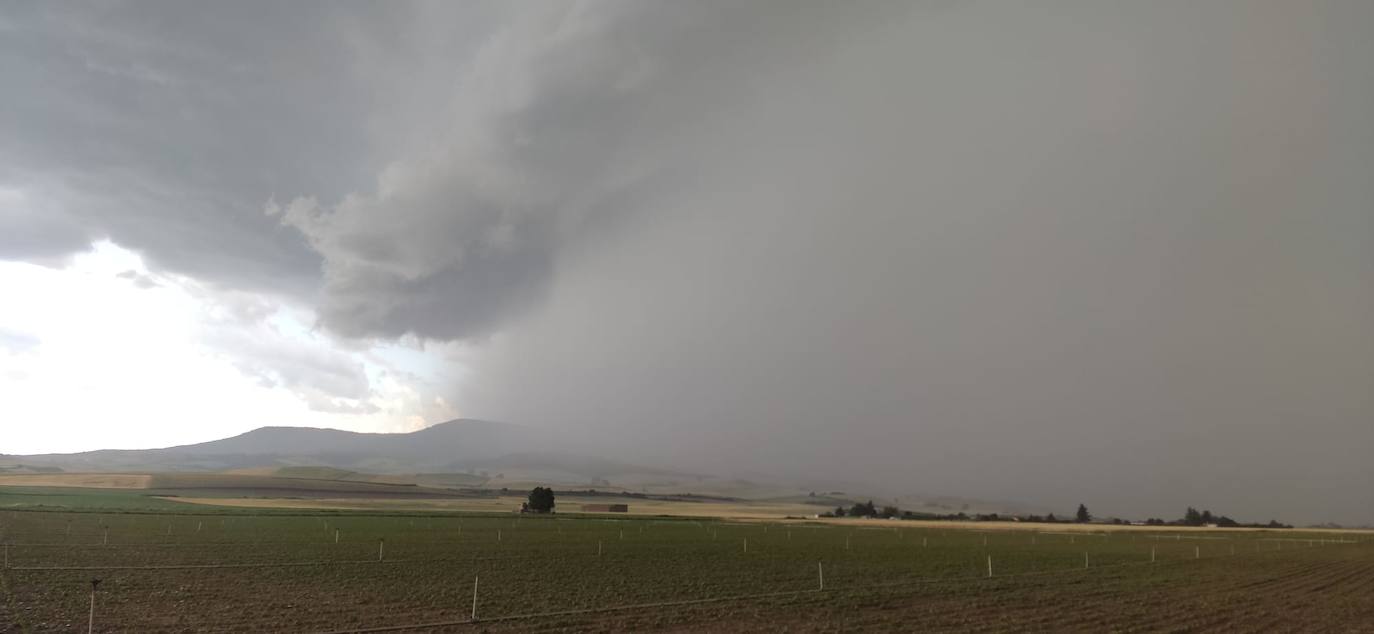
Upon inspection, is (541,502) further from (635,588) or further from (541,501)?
(635,588)

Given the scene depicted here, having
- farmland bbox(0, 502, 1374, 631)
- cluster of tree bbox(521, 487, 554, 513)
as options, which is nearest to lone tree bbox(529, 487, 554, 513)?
cluster of tree bbox(521, 487, 554, 513)

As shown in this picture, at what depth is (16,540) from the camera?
51.5 metres

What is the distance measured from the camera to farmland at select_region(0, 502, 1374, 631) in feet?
76.8

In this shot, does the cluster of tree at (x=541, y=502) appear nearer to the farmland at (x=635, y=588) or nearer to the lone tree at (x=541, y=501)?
the lone tree at (x=541, y=501)

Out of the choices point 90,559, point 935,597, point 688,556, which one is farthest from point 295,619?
point 688,556

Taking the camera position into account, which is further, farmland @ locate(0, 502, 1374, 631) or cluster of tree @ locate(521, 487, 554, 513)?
cluster of tree @ locate(521, 487, 554, 513)

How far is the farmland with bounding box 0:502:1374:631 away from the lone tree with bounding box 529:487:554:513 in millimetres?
97104

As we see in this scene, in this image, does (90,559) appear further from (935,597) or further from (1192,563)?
(1192,563)

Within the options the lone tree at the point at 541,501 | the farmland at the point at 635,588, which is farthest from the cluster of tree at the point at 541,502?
the farmland at the point at 635,588

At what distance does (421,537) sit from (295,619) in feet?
160

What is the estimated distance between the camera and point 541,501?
502 feet

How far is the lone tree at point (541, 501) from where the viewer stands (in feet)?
500

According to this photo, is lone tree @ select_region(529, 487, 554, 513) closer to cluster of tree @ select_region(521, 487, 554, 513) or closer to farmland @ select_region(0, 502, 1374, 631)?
cluster of tree @ select_region(521, 487, 554, 513)

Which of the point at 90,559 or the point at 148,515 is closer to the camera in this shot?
the point at 90,559
